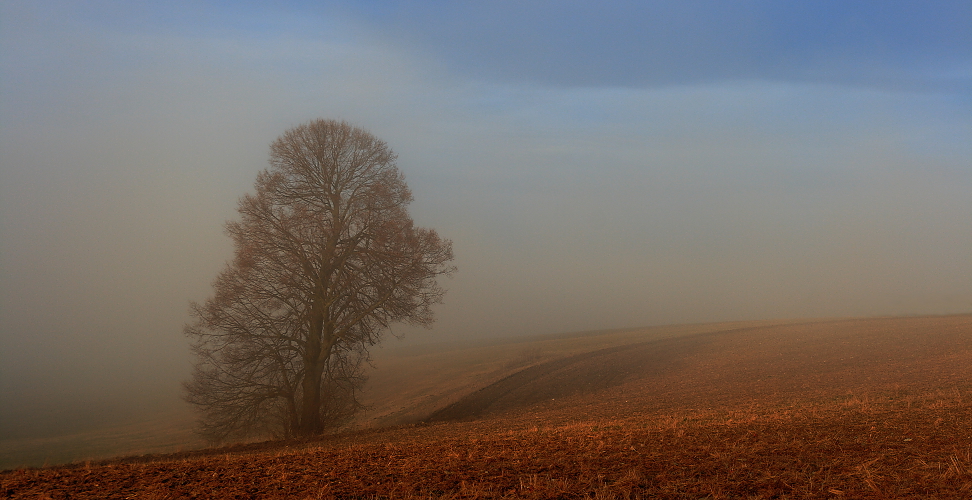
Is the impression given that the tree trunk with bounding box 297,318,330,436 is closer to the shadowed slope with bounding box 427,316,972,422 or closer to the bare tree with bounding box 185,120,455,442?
the bare tree with bounding box 185,120,455,442

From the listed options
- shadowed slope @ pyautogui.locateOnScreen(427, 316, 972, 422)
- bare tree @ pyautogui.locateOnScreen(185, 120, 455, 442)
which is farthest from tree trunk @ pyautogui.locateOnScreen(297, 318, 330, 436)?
shadowed slope @ pyautogui.locateOnScreen(427, 316, 972, 422)

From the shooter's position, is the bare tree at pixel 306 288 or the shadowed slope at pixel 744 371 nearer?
the bare tree at pixel 306 288

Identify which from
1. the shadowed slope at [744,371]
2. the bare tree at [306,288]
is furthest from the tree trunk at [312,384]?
the shadowed slope at [744,371]

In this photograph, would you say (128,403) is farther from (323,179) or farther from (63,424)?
(323,179)

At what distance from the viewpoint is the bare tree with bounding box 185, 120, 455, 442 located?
1631cm

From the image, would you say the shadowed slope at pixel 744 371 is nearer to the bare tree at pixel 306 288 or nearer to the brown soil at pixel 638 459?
the brown soil at pixel 638 459

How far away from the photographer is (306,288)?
1689 cm

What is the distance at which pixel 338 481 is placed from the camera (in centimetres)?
716

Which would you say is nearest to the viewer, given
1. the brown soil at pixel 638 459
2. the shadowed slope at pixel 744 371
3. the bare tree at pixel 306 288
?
the brown soil at pixel 638 459

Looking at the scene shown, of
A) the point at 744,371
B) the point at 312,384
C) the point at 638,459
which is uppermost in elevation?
the point at 312,384

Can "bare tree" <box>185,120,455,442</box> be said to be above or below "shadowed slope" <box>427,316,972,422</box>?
above

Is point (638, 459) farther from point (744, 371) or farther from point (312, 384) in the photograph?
point (744, 371)

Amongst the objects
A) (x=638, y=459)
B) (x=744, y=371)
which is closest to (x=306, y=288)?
(x=638, y=459)

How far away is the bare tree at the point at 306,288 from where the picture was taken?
16312 millimetres
